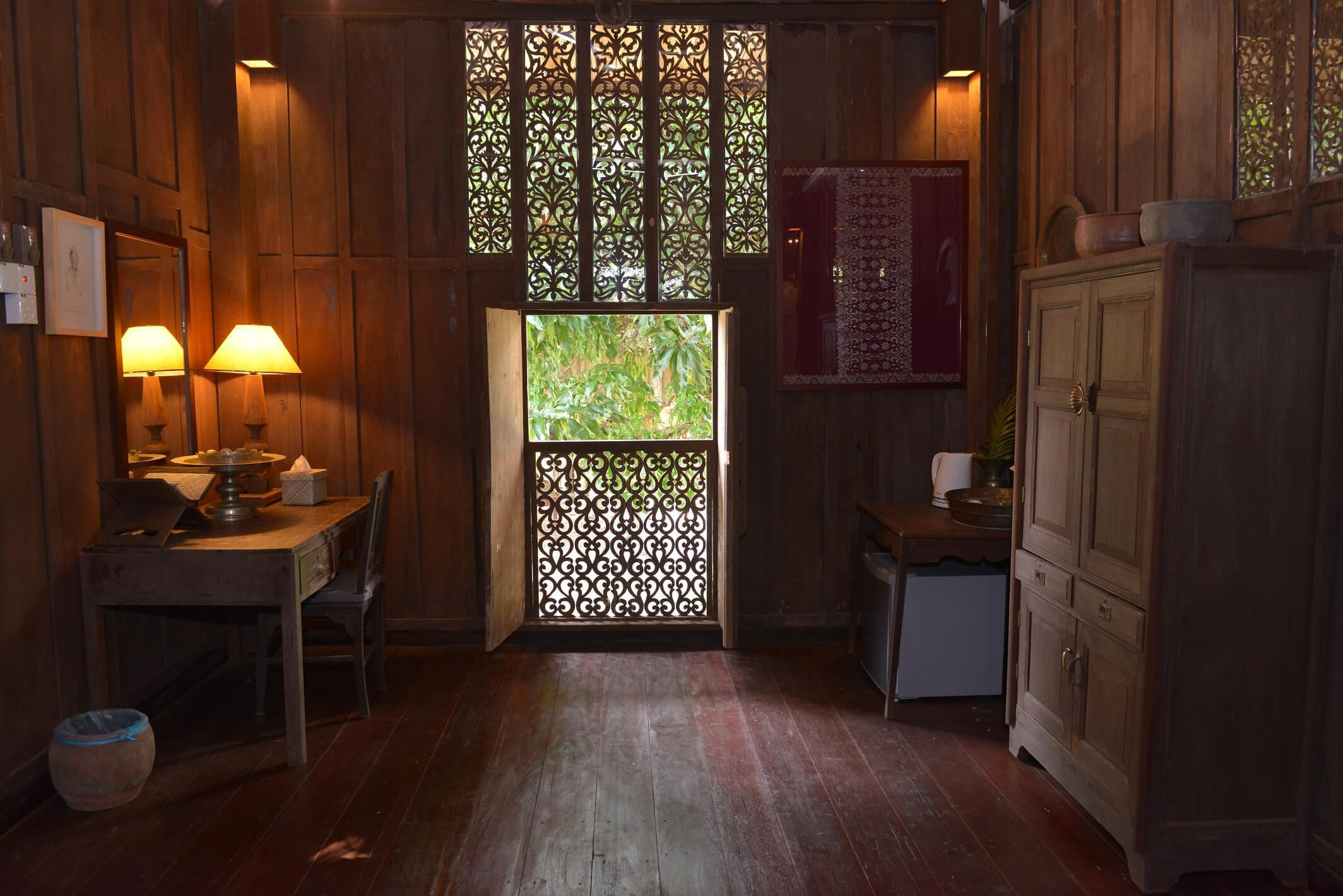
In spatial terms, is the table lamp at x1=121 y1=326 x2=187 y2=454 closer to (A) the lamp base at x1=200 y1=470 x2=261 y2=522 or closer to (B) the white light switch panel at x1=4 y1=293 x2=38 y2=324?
(A) the lamp base at x1=200 y1=470 x2=261 y2=522

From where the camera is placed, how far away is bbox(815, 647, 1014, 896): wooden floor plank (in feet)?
9.90

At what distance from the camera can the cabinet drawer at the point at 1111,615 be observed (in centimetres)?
293

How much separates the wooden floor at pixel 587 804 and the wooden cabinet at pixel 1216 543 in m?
0.27

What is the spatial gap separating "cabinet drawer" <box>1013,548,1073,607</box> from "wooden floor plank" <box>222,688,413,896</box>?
2.59 m

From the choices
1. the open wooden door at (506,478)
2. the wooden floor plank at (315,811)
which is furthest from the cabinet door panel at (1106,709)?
the open wooden door at (506,478)

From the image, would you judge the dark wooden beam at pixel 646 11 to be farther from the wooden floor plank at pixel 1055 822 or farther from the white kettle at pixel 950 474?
the wooden floor plank at pixel 1055 822

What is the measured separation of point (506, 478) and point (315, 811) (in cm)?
195

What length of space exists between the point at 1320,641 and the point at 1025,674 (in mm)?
1095

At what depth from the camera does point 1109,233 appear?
3.29 m

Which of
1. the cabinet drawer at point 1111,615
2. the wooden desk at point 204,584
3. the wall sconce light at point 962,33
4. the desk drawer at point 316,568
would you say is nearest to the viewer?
the cabinet drawer at point 1111,615

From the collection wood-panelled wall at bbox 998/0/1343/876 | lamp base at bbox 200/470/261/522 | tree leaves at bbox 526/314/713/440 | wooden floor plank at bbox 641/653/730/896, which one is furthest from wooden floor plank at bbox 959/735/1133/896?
lamp base at bbox 200/470/261/522

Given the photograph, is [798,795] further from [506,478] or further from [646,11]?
[646,11]

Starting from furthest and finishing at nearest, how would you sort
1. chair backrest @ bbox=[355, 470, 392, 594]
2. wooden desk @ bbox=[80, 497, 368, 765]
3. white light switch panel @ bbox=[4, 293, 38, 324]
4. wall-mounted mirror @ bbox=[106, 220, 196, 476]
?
1. chair backrest @ bbox=[355, 470, 392, 594]
2. wall-mounted mirror @ bbox=[106, 220, 196, 476]
3. wooden desk @ bbox=[80, 497, 368, 765]
4. white light switch panel @ bbox=[4, 293, 38, 324]

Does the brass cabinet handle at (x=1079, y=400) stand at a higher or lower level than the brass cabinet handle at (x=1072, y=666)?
higher
